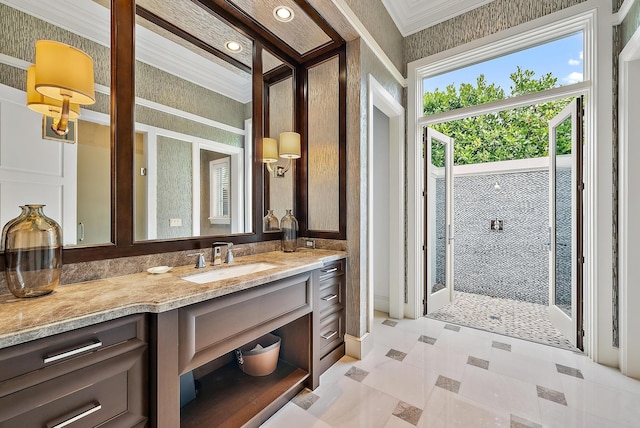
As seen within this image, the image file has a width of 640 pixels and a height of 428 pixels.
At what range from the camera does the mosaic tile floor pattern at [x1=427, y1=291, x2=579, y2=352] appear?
2.73 m

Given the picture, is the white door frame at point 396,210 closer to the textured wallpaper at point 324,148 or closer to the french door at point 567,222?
the textured wallpaper at point 324,148

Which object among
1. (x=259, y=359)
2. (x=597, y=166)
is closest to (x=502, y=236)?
(x=597, y=166)

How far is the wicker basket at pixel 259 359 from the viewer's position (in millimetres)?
1868

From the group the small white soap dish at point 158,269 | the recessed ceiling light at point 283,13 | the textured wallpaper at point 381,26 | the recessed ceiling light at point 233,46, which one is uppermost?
the textured wallpaper at point 381,26

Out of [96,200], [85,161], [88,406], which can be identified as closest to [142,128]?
[85,161]

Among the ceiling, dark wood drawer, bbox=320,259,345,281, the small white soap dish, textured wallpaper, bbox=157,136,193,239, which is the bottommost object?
dark wood drawer, bbox=320,259,345,281

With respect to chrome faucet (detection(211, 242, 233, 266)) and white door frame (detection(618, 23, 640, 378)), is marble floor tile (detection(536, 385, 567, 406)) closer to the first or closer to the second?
white door frame (detection(618, 23, 640, 378))

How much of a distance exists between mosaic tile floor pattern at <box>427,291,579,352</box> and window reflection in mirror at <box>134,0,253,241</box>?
2.76m

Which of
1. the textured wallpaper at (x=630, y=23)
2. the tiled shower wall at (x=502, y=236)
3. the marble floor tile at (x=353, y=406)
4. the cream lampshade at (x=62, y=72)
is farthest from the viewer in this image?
the tiled shower wall at (x=502, y=236)

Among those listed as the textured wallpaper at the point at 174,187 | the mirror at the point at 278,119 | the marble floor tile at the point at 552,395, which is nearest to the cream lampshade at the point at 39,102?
the textured wallpaper at the point at 174,187

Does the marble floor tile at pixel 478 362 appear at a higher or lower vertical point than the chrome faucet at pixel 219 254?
lower

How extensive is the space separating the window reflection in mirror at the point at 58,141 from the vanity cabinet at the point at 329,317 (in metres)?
1.40

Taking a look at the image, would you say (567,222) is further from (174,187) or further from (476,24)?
(174,187)

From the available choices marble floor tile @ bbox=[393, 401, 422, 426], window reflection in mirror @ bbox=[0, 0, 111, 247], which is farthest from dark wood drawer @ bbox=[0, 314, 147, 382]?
marble floor tile @ bbox=[393, 401, 422, 426]
